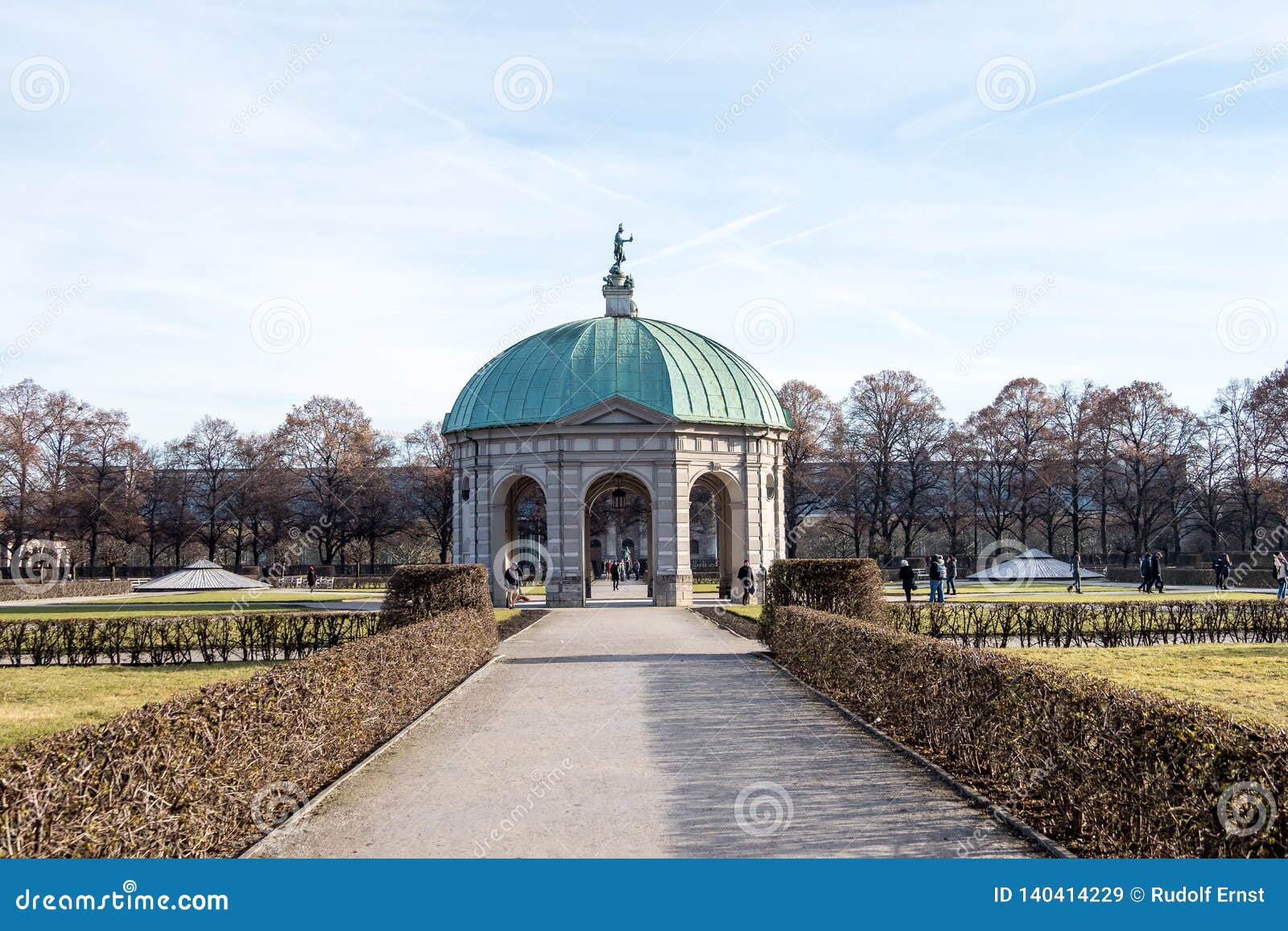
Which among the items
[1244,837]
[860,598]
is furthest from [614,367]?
[1244,837]

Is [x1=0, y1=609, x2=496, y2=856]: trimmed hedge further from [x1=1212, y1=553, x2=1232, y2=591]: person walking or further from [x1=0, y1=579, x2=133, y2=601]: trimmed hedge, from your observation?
[x1=0, y1=579, x2=133, y2=601]: trimmed hedge

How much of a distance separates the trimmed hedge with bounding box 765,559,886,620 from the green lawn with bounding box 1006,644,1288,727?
3.42 m

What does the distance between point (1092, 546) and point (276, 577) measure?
210 feet

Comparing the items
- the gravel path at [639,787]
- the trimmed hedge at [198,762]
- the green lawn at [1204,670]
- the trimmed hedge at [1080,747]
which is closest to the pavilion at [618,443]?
the green lawn at [1204,670]

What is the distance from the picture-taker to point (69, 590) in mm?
60344

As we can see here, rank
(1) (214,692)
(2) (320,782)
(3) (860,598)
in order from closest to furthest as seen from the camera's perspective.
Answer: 1. (1) (214,692)
2. (2) (320,782)
3. (3) (860,598)

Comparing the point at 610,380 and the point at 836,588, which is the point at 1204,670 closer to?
the point at 836,588

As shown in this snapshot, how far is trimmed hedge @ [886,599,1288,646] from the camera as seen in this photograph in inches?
1059

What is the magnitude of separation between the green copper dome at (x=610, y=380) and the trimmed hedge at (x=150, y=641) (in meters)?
20.2

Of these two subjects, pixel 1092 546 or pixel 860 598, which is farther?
pixel 1092 546

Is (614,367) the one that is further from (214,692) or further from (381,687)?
(214,692)

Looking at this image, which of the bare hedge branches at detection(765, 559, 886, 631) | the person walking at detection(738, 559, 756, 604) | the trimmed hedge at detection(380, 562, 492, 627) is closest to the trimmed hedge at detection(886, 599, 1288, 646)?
the bare hedge branches at detection(765, 559, 886, 631)

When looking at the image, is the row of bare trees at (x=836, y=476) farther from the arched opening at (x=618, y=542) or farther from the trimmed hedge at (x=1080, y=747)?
the trimmed hedge at (x=1080, y=747)

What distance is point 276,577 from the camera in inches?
2677
